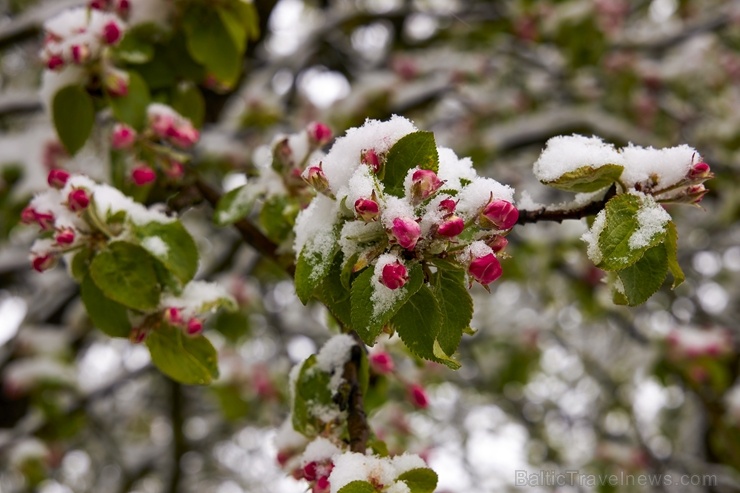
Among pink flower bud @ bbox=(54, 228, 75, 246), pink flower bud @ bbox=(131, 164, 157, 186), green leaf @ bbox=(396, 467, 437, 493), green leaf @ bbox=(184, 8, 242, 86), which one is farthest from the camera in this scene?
green leaf @ bbox=(184, 8, 242, 86)

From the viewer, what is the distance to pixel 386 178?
2.40ft

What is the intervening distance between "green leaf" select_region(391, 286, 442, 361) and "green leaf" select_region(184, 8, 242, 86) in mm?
905

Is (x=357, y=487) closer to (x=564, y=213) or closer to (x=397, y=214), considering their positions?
(x=397, y=214)

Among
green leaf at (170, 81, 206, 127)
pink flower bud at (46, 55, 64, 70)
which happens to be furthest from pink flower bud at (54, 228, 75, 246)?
green leaf at (170, 81, 206, 127)

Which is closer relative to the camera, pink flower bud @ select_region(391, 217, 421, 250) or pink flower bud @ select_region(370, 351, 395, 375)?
pink flower bud @ select_region(391, 217, 421, 250)

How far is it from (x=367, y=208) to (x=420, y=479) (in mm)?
301

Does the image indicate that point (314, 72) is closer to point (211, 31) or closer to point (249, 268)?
point (249, 268)

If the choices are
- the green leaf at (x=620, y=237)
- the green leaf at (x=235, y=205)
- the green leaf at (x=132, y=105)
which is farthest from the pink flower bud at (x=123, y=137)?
the green leaf at (x=620, y=237)

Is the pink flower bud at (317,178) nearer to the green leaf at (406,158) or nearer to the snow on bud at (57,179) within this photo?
the green leaf at (406,158)

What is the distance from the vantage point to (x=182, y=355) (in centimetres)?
97

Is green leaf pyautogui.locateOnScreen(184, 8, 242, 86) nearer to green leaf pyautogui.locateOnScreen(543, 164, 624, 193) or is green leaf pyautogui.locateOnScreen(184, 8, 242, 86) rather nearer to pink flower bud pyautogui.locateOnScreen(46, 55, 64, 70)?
pink flower bud pyautogui.locateOnScreen(46, 55, 64, 70)

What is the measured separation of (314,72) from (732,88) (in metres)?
2.15

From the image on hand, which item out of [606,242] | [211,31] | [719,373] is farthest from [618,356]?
[606,242]

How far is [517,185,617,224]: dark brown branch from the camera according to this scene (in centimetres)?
79
